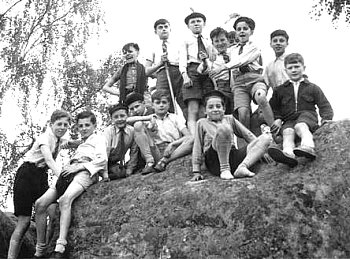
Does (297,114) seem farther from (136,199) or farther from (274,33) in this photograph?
(136,199)

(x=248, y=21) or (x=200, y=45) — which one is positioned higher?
Result: (x=248, y=21)

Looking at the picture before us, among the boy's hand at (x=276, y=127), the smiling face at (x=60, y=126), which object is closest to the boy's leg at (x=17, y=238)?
the smiling face at (x=60, y=126)

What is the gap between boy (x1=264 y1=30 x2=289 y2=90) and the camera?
24.8ft

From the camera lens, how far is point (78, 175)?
Result: 23.9ft

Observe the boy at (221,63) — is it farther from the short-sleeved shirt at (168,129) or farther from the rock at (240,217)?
the rock at (240,217)

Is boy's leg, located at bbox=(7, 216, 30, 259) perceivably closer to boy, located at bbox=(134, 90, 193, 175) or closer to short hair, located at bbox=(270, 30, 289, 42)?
boy, located at bbox=(134, 90, 193, 175)

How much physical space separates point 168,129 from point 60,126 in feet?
5.44

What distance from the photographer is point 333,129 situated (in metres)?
6.38

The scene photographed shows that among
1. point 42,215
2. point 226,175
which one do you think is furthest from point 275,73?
point 42,215

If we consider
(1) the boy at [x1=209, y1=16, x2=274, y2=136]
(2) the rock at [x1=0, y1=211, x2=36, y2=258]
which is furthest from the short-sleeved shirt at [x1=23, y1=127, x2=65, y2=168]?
(1) the boy at [x1=209, y1=16, x2=274, y2=136]

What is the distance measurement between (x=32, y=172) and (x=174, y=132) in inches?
88.0

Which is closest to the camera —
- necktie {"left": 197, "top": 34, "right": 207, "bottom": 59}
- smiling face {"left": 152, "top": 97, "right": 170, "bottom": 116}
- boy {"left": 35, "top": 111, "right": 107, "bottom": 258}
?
boy {"left": 35, "top": 111, "right": 107, "bottom": 258}

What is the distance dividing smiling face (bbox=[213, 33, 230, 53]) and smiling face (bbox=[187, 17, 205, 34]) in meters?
0.31

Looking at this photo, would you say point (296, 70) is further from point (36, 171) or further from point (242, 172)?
point (36, 171)
